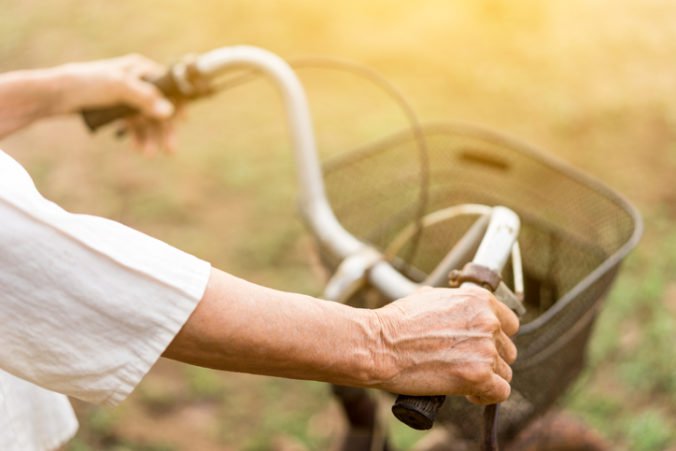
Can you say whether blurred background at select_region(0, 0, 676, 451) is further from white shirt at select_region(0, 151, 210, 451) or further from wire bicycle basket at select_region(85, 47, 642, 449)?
white shirt at select_region(0, 151, 210, 451)

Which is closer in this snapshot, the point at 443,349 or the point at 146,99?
the point at 443,349

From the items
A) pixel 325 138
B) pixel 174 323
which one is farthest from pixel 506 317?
pixel 325 138

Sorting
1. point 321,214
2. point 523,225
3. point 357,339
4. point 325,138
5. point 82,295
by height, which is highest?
point 82,295

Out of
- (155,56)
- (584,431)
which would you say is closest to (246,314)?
(584,431)

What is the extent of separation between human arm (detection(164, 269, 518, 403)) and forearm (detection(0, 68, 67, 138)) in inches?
32.1

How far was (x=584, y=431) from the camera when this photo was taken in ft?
5.49

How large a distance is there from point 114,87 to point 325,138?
188cm

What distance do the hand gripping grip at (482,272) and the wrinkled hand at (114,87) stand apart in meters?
0.81

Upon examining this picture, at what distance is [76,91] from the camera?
1.48m

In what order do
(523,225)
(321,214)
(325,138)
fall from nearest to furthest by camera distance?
1. (321,214)
2. (523,225)
3. (325,138)

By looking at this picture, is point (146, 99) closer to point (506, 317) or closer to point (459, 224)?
point (459, 224)

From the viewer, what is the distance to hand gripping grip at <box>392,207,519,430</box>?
851mm

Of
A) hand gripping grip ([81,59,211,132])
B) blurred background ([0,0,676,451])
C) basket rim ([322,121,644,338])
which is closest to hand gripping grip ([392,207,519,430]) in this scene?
basket rim ([322,121,644,338])

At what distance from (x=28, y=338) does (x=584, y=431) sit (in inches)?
52.0
